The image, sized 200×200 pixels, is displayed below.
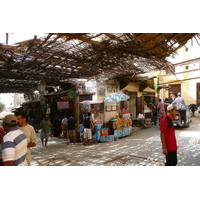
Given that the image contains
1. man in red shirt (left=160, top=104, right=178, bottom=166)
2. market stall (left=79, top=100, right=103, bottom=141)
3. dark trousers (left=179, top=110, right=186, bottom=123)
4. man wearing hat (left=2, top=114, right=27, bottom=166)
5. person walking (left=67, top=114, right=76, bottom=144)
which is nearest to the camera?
man wearing hat (left=2, top=114, right=27, bottom=166)

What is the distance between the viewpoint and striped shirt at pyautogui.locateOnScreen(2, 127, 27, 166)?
2525mm

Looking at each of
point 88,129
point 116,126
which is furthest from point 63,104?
point 116,126

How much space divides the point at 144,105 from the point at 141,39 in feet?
37.2

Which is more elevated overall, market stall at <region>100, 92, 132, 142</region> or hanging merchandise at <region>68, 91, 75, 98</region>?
hanging merchandise at <region>68, 91, 75, 98</region>

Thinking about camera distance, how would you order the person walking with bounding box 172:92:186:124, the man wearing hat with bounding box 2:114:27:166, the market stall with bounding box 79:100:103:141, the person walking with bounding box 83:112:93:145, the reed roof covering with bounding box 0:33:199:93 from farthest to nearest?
1. the person walking with bounding box 172:92:186:124
2. the market stall with bounding box 79:100:103:141
3. the person walking with bounding box 83:112:93:145
4. the reed roof covering with bounding box 0:33:199:93
5. the man wearing hat with bounding box 2:114:27:166

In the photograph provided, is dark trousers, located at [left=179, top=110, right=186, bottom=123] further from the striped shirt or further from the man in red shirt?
the striped shirt

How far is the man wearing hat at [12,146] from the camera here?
252cm

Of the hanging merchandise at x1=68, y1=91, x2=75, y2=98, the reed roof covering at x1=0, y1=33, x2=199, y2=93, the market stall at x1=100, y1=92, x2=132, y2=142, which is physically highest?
the reed roof covering at x1=0, y1=33, x2=199, y2=93

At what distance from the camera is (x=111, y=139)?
373 inches

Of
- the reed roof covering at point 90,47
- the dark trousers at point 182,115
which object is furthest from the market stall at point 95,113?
the dark trousers at point 182,115

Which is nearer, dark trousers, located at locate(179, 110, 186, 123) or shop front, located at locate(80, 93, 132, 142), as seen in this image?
shop front, located at locate(80, 93, 132, 142)

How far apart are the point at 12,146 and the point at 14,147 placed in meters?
0.05

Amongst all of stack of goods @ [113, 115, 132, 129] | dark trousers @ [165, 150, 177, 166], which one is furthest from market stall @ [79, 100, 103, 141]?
dark trousers @ [165, 150, 177, 166]

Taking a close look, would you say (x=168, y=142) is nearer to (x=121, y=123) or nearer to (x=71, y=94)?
(x=121, y=123)
